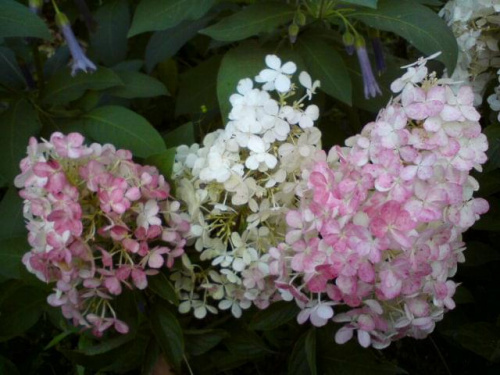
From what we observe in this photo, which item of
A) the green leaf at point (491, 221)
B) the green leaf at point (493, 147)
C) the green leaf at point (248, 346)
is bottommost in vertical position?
the green leaf at point (248, 346)

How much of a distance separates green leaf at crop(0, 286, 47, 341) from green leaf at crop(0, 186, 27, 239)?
10cm

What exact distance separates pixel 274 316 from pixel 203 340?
0.49 feet

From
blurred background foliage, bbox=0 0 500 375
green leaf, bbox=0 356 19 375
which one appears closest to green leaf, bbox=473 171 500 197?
blurred background foliage, bbox=0 0 500 375

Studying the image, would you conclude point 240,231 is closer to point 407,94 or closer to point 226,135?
point 226,135

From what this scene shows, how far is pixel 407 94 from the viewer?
909 mm

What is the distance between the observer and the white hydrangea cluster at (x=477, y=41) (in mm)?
1209

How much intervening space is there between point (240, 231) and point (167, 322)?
185 millimetres

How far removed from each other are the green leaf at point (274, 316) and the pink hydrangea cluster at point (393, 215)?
0.45 ft

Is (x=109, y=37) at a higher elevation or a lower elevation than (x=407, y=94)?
lower

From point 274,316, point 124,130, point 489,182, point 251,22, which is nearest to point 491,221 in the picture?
point 489,182

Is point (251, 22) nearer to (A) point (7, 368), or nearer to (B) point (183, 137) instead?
(B) point (183, 137)

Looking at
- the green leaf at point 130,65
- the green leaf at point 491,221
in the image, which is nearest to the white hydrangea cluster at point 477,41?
the green leaf at point 491,221

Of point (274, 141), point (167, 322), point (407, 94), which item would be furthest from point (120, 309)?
point (407, 94)

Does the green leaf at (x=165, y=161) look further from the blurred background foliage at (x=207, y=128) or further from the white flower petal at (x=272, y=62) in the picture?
the white flower petal at (x=272, y=62)
